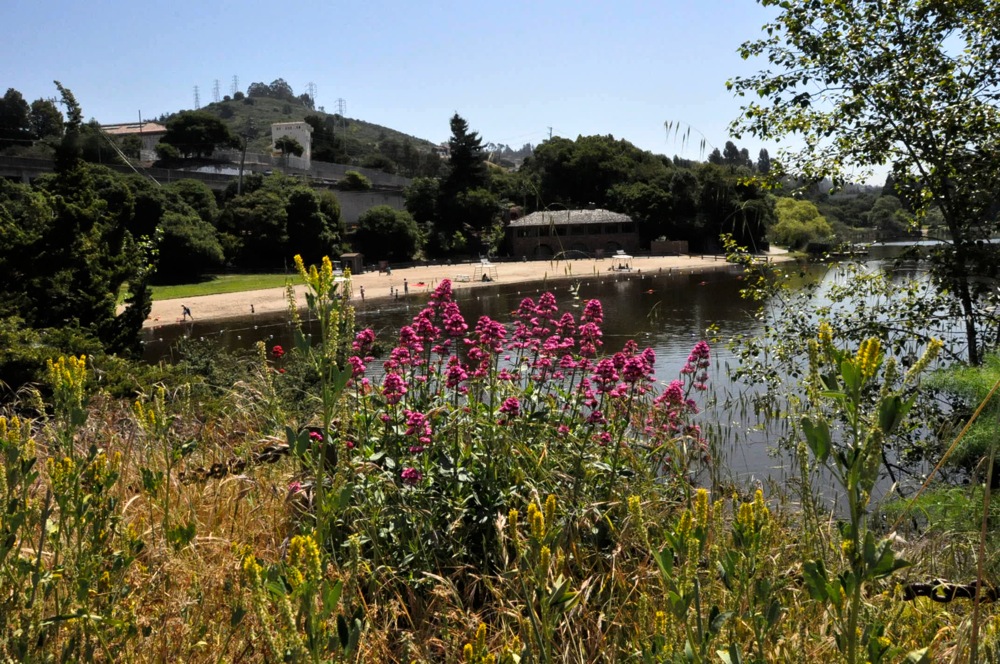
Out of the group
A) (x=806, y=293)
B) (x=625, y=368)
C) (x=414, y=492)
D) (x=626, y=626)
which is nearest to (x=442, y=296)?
(x=625, y=368)

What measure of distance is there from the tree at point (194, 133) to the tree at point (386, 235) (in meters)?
26.2

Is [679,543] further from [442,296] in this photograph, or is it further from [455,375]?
[442,296]

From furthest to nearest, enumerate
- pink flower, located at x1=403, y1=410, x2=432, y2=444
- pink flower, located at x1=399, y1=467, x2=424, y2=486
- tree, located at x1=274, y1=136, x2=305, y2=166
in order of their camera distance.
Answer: tree, located at x1=274, y1=136, x2=305, y2=166, pink flower, located at x1=403, y1=410, x2=432, y2=444, pink flower, located at x1=399, y1=467, x2=424, y2=486

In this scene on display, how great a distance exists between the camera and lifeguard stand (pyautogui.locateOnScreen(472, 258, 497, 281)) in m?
46.0

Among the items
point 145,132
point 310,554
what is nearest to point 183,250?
point 310,554

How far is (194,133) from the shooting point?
72.4 metres

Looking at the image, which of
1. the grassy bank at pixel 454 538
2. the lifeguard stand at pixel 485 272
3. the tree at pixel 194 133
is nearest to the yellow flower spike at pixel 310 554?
the grassy bank at pixel 454 538

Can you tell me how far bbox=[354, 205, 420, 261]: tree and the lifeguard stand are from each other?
5438 mm

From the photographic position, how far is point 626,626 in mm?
2225

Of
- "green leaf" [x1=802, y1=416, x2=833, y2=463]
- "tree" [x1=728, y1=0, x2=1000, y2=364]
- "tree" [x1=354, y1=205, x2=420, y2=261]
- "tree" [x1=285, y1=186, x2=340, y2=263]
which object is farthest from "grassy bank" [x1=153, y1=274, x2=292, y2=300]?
"green leaf" [x1=802, y1=416, x2=833, y2=463]

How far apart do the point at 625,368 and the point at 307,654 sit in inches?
97.3

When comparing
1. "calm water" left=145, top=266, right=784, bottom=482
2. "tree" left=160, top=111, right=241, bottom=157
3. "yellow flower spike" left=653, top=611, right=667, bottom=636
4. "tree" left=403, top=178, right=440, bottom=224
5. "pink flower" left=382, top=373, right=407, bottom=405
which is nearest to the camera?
"yellow flower spike" left=653, top=611, right=667, bottom=636

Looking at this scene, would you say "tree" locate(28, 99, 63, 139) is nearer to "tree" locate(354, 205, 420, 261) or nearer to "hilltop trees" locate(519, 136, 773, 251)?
→ "tree" locate(354, 205, 420, 261)

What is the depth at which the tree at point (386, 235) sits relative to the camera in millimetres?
54656
